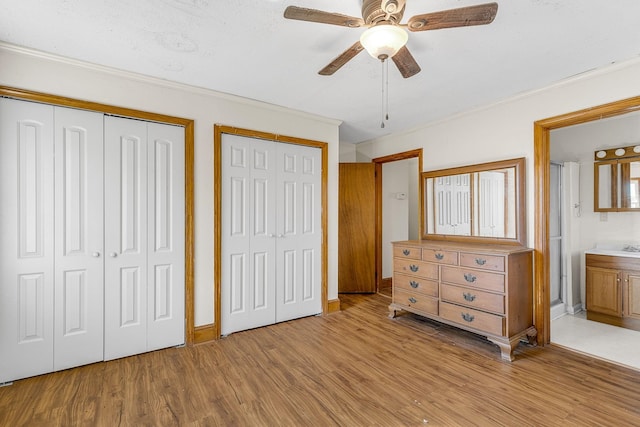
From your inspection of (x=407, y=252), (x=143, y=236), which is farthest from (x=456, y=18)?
(x=143, y=236)

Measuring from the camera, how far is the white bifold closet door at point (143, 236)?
2.46 m

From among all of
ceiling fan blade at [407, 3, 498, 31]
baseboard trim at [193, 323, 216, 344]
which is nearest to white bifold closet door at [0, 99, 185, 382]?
baseboard trim at [193, 323, 216, 344]

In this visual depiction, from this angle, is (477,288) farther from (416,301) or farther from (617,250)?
(617,250)

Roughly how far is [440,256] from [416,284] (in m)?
0.43

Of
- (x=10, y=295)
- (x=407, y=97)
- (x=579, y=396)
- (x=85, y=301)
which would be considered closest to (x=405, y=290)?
(x=579, y=396)

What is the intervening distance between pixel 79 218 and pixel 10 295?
2.22ft

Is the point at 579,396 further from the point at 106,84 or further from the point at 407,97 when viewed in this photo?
the point at 106,84

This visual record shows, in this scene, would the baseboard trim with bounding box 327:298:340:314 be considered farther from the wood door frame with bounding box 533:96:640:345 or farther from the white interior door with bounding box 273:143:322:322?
the wood door frame with bounding box 533:96:640:345

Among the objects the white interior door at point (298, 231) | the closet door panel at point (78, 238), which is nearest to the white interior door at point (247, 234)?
the white interior door at point (298, 231)

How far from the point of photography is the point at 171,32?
6.33 ft

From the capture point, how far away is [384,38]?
4.91 feet

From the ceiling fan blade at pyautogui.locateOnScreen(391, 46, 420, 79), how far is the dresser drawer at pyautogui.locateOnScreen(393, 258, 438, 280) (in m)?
1.92

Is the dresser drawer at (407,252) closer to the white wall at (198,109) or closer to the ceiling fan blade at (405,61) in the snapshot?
the white wall at (198,109)

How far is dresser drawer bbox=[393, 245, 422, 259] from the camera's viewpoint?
10.5ft
